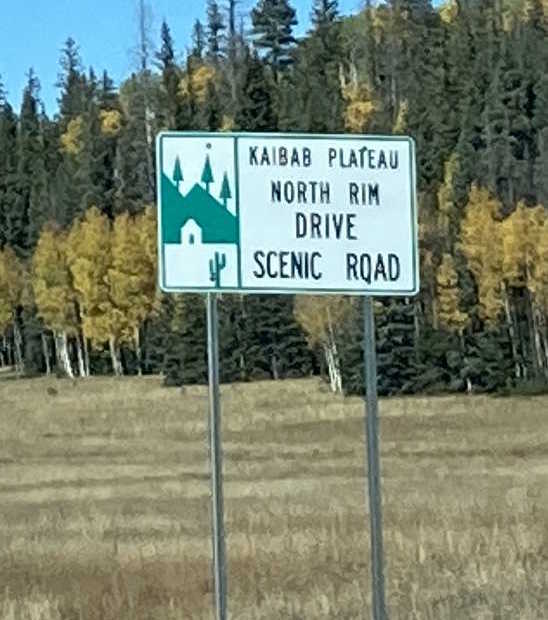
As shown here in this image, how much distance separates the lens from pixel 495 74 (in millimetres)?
104625

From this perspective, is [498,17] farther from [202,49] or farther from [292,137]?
[292,137]

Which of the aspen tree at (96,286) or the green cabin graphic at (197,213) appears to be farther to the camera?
the aspen tree at (96,286)

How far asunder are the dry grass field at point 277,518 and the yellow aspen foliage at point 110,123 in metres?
65.7

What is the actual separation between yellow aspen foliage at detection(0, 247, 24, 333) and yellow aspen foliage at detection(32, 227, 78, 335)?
7453 millimetres

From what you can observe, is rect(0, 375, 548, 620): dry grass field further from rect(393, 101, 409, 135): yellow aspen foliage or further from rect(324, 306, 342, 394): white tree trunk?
rect(393, 101, 409, 135): yellow aspen foliage

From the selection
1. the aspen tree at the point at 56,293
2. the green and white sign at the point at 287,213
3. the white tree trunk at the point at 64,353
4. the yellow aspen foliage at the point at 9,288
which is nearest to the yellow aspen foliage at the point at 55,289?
the aspen tree at the point at 56,293

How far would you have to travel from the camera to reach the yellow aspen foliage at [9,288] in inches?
4488

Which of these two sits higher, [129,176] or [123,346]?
[129,176]

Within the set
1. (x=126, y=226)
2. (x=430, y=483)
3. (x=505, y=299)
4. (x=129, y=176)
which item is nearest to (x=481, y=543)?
(x=430, y=483)

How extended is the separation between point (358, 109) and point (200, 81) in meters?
21.6

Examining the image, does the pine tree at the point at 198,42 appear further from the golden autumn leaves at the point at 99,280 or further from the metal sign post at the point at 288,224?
the metal sign post at the point at 288,224

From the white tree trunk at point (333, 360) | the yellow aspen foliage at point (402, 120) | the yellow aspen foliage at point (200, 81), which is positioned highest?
the yellow aspen foliage at point (200, 81)

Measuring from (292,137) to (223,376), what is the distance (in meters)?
81.6

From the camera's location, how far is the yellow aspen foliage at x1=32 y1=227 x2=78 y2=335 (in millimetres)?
104125
